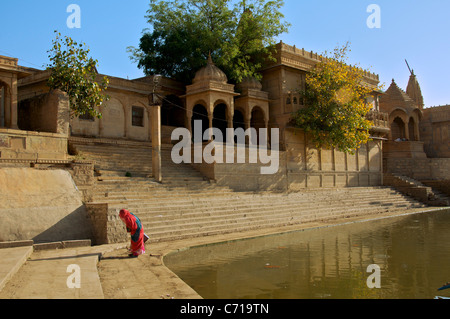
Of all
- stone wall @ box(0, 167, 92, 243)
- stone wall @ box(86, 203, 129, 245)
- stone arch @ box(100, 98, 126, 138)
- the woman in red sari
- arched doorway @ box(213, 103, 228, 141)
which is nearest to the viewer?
the woman in red sari

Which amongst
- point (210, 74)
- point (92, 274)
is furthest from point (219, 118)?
point (92, 274)

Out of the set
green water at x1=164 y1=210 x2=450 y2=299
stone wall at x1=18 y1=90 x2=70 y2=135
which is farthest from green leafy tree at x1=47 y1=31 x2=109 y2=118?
green water at x1=164 y1=210 x2=450 y2=299

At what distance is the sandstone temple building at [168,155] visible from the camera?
10.6 meters

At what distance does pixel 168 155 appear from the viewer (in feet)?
65.6

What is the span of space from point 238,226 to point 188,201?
6.67 ft

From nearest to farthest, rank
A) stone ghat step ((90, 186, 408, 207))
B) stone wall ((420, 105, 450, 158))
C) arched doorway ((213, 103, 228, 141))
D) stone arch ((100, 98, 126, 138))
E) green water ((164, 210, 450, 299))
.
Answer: green water ((164, 210, 450, 299)) < stone ghat step ((90, 186, 408, 207)) < stone arch ((100, 98, 126, 138)) < arched doorway ((213, 103, 228, 141)) < stone wall ((420, 105, 450, 158))

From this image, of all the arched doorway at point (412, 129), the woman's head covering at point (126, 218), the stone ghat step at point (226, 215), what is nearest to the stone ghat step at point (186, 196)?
the stone ghat step at point (226, 215)

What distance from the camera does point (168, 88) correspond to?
906 inches

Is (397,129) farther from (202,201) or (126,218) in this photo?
(126,218)

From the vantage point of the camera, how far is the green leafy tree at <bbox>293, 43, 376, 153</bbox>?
22484 millimetres

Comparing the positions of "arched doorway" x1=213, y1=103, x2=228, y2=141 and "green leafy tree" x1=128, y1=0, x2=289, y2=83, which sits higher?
"green leafy tree" x1=128, y1=0, x2=289, y2=83

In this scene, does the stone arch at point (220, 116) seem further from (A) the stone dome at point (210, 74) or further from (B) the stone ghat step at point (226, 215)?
(B) the stone ghat step at point (226, 215)

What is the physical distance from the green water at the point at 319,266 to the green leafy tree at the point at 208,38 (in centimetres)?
1318

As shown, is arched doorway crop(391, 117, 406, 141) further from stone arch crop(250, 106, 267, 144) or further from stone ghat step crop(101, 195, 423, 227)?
stone ghat step crop(101, 195, 423, 227)
